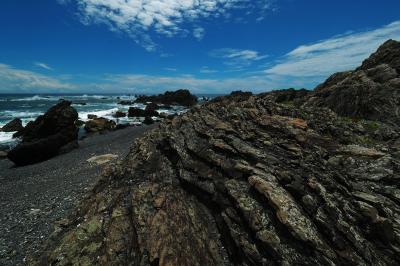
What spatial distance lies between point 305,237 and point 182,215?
4.55 metres

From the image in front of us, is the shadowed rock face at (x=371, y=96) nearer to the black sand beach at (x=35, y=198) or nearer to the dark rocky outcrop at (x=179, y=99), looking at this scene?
the black sand beach at (x=35, y=198)

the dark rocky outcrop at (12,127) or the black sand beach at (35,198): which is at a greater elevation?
the black sand beach at (35,198)

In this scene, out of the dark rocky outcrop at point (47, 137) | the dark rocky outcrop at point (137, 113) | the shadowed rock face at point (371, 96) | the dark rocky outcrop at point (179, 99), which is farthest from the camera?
the dark rocky outcrop at point (179, 99)

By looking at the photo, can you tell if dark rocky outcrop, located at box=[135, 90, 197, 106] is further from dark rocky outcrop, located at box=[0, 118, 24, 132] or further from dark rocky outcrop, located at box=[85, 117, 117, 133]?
dark rocky outcrop, located at box=[0, 118, 24, 132]

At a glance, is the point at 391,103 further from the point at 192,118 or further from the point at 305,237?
the point at 305,237

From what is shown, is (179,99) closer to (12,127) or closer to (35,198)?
(12,127)

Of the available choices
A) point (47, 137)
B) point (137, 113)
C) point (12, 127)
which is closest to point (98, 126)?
point (12, 127)

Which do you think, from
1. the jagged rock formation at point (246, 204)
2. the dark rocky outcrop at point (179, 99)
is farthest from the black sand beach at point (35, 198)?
the dark rocky outcrop at point (179, 99)

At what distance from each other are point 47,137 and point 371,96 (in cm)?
3755

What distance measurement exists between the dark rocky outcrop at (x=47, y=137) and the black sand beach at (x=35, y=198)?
185 centimetres

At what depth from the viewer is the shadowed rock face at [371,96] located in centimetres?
2403

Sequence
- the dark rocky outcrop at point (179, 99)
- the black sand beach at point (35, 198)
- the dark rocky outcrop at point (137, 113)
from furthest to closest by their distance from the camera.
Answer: the dark rocky outcrop at point (179, 99)
the dark rocky outcrop at point (137, 113)
the black sand beach at point (35, 198)

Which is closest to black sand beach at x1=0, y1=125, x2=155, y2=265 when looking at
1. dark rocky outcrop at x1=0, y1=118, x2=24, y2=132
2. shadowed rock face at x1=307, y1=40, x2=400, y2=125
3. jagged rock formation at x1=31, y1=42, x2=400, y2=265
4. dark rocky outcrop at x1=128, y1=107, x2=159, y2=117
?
jagged rock formation at x1=31, y1=42, x2=400, y2=265

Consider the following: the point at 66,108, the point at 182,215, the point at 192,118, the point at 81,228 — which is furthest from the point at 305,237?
the point at 66,108
